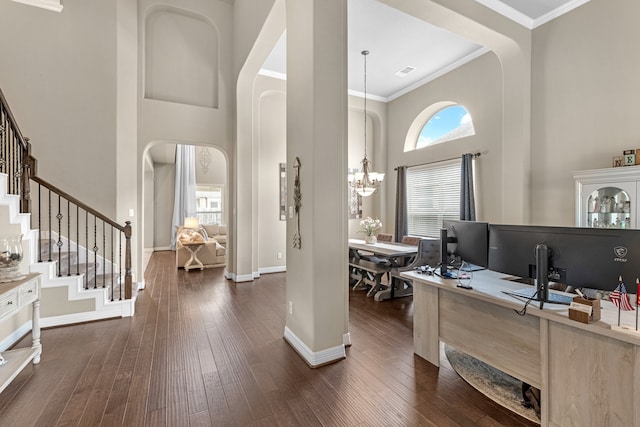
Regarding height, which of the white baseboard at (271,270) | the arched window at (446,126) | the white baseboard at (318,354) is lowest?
the white baseboard at (318,354)

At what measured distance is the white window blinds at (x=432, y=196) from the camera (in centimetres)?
564

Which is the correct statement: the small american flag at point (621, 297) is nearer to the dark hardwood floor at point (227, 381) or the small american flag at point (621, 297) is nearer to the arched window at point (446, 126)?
the dark hardwood floor at point (227, 381)

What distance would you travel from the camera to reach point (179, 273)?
20.4 feet

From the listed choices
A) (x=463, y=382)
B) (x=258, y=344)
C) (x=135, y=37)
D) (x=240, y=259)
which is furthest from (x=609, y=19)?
(x=135, y=37)

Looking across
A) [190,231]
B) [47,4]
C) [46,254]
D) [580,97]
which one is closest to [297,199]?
[46,254]

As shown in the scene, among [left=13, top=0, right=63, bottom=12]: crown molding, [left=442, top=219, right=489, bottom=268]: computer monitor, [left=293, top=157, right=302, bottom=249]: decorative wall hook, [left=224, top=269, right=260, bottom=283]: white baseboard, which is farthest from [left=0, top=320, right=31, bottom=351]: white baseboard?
[left=13, top=0, right=63, bottom=12]: crown molding

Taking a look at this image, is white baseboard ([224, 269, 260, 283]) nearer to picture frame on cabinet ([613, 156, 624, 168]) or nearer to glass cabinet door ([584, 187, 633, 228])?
glass cabinet door ([584, 187, 633, 228])

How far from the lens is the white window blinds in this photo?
18.5 ft

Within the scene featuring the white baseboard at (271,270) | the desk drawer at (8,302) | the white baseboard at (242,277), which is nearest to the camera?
the desk drawer at (8,302)

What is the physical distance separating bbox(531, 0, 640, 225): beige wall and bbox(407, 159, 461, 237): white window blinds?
1575 mm

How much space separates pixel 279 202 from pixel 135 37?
3719mm

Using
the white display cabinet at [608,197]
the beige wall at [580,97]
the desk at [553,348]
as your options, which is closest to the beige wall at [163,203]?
the desk at [553,348]

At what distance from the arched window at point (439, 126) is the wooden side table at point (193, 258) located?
5145mm

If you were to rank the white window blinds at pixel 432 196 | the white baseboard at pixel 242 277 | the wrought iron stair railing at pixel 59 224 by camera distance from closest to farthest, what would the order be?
the wrought iron stair railing at pixel 59 224
the white baseboard at pixel 242 277
the white window blinds at pixel 432 196
